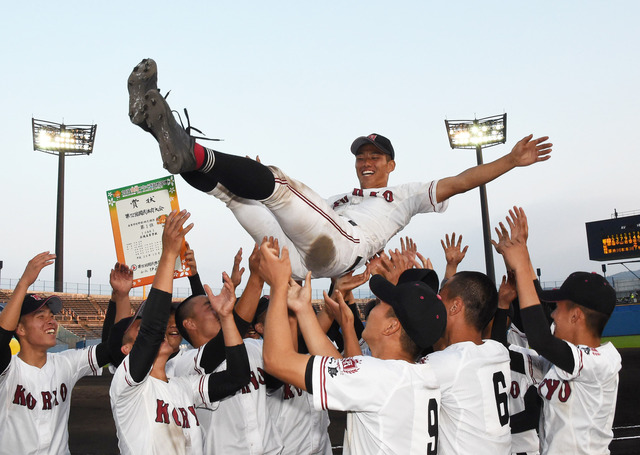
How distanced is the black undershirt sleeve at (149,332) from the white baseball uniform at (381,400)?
1179 millimetres

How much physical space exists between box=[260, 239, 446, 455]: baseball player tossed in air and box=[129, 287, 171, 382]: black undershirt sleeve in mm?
919

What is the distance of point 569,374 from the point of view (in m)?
3.45

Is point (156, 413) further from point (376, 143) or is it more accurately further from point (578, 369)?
point (376, 143)

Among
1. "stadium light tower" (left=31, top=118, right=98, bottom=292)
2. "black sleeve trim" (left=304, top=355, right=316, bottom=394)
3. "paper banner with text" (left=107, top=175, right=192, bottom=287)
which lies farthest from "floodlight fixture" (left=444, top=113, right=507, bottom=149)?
"black sleeve trim" (left=304, top=355, right=316, bottom=394)

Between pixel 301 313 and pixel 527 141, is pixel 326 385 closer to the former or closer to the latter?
pixel 301 313

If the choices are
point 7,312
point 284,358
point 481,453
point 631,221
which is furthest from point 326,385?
point 631,221

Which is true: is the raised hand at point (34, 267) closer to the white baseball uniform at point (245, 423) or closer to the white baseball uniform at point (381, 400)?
the white baseball uniform at point (245, 423)

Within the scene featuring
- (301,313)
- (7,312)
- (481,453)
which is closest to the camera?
(301,313)

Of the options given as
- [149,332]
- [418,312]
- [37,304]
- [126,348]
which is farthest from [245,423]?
[418,312]

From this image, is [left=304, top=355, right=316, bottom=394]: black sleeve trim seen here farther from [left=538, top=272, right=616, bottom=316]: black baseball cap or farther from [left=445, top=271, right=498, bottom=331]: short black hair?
[left=538, top=272, right=616, bottom=316]: black baseball cap

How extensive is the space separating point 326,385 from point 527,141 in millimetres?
2462

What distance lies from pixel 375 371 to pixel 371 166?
Result: 2.75m

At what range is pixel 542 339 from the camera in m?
3.28

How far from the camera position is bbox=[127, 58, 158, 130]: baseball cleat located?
10.4 ft
